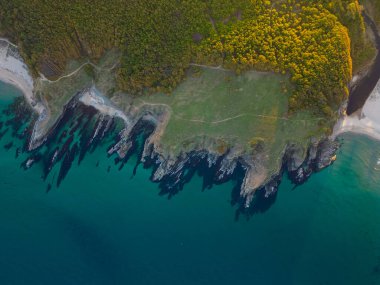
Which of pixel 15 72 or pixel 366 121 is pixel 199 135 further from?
pixel 15 72

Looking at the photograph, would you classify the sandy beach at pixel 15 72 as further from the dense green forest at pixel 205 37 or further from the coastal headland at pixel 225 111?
the dense green forest at pixel 205 37

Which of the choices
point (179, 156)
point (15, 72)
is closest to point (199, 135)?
point (179, 156)

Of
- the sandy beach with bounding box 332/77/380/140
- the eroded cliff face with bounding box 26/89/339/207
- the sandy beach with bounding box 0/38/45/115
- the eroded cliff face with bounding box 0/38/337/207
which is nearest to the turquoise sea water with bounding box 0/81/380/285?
the sandy beach with bounding box 332/77/380/140

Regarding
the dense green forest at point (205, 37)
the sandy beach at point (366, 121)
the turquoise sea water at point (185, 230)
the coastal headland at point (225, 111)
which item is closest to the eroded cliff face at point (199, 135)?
the coastal headland at point (225, 111)

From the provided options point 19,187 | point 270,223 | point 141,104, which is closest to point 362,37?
point 270,223

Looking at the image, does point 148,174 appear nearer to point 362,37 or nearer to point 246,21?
point 246,21
